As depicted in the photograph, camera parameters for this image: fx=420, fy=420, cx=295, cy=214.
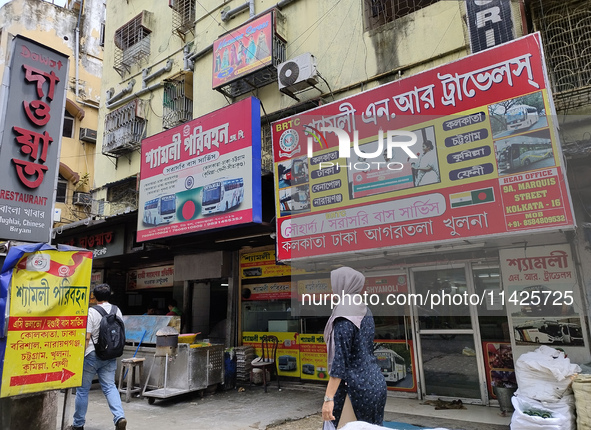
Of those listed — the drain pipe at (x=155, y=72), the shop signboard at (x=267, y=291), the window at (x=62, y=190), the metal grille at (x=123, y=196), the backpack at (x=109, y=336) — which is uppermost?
the drain pipe at (x=155, y=72)

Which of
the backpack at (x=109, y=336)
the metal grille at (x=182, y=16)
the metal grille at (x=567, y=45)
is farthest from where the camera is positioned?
the metal grille at (x=182, y=16)

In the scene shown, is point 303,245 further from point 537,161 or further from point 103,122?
point 103,122

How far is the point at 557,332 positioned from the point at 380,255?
2588mm

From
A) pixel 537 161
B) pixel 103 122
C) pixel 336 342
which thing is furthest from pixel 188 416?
pixel 103 122

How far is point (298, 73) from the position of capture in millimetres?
8422

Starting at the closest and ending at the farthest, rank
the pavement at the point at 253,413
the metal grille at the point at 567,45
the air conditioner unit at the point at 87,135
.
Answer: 1. the pavement at the point at 253,413
2. the metal grille at the point at 567,45
3. the air conditioner unit at the point at 87,135

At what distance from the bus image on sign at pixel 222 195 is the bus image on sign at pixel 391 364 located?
12.2 feet

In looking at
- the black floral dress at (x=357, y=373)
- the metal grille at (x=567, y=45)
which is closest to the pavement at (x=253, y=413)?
the black floral dress at (x=357, y=373)

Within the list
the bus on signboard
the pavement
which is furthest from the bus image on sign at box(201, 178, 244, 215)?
the bus on signboard

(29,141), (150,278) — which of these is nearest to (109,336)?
(29,141)

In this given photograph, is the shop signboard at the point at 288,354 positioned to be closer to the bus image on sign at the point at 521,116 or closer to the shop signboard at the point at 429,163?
the shop signboard at the point at 429,163

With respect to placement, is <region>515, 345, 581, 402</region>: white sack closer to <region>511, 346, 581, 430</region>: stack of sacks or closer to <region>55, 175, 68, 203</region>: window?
<region>511, 346, 581, 430</region>: stack of sacks

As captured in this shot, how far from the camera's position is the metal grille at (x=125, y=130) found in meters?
12.3

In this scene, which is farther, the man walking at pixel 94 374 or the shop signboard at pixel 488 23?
the shop signboard at pixel 488 23
